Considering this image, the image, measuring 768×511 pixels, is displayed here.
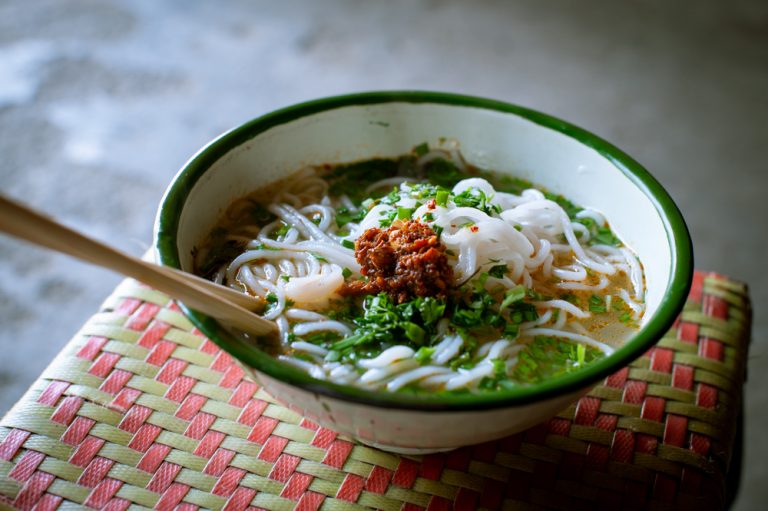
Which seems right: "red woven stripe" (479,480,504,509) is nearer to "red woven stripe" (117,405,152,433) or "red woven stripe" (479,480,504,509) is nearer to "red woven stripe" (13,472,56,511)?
"red woven stripe" (117,405,152,433)

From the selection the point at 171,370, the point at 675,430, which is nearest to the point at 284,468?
the point at 171,370

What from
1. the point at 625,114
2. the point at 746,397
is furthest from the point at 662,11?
the point at 746,397

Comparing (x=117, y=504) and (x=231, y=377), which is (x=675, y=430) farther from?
(x=117, y=504)

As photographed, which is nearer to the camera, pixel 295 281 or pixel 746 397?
pixel 295 281

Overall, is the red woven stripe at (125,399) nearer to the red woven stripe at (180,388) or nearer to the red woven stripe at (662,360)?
the red woven stripe at (180,388)

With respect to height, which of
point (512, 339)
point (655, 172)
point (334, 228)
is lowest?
point (655, 172)

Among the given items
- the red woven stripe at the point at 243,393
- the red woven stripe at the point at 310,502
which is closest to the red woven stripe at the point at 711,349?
the red woven stripe at the point at 310,502

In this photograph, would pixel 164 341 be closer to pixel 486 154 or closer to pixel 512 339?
pixel 512 339
